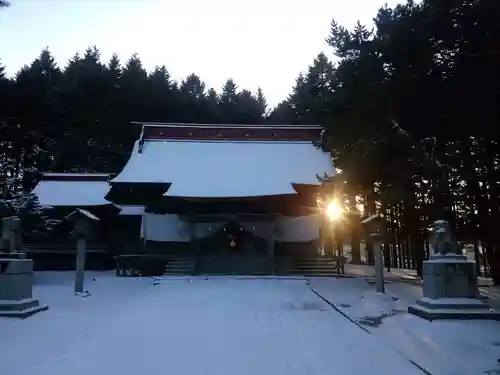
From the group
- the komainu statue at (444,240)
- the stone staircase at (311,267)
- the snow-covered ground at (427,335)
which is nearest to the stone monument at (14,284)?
the snow-covered ground at (427,335)

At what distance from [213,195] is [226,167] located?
3.28 metres

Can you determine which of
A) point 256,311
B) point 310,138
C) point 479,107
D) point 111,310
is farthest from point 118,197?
point 479,107

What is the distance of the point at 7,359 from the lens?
5.14 metres

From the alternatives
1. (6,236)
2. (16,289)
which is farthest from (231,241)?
(16,289)

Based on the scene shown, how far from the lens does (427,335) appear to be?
632 cm

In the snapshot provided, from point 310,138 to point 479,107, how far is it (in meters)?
13.7

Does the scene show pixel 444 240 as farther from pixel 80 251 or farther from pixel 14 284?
pixel 80 251

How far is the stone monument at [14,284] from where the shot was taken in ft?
26.5

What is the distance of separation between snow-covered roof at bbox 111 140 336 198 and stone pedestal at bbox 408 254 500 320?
1011 cm

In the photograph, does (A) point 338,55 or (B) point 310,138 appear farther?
(B) point 310,138

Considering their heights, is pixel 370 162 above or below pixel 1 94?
below

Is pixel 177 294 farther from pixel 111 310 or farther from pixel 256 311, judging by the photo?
pixel 256 311

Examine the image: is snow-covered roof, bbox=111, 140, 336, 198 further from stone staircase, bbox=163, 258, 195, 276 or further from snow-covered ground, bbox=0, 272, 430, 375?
snow-covered ground, bbox=0, 272, 430, 375

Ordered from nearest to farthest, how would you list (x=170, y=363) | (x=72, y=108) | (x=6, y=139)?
1. (x=170, y=363)
2. (x=6, y=139)
3. (x=72, y=108)
